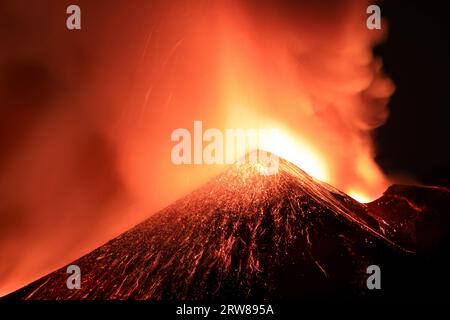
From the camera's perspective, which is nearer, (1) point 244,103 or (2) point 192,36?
(1) point 244,103

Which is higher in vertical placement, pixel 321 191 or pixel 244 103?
pixel 244 103

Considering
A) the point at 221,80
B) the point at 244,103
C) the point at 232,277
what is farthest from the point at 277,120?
the point at 232,277

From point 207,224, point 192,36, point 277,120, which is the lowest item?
point 207,224
